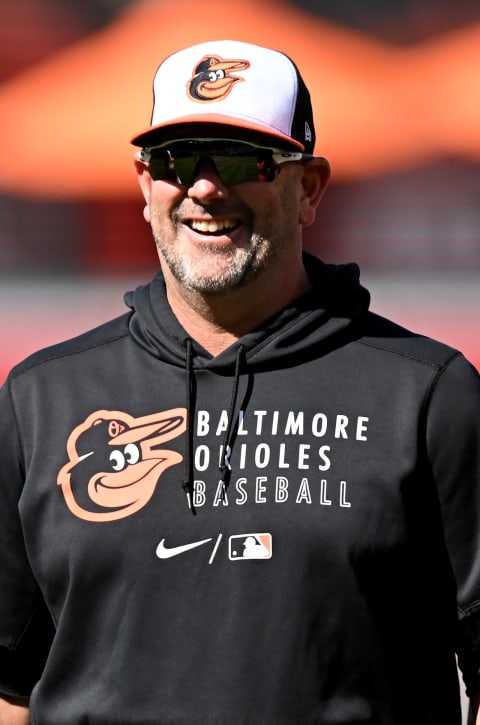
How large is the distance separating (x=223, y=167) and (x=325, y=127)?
4369 mm

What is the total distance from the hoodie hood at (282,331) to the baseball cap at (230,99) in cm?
27

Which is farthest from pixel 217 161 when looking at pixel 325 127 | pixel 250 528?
pixel 325 127

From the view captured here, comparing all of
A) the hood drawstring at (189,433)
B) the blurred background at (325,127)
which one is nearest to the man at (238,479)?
the hood drawstring at (189,433)

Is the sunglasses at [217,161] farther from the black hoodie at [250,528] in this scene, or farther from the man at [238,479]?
the black hoodie at [250,528]

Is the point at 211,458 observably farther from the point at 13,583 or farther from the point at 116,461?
the point at 13,583

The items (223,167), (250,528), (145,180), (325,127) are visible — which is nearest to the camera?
(250,528)

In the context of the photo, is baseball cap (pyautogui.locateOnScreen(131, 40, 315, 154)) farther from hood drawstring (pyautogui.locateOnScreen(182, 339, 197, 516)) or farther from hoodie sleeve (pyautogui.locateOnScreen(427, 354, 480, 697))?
hoodie sleeve (pyautogui.locateOnScreen(427, 354, 480, 697))

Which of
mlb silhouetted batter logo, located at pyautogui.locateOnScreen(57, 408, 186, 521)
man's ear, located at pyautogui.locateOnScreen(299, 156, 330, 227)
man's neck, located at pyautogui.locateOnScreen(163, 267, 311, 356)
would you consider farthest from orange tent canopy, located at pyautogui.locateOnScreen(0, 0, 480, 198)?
mlb silhouetted batter logo, located at pyautogui.locateOnScreen(57, 408, 186, 521)

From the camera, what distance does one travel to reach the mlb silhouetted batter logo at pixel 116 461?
2.18m

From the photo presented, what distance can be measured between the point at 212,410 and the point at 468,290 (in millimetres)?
4557

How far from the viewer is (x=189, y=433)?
2.19 metres

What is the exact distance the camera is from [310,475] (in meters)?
2.13

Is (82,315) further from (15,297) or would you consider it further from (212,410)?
(212,410)

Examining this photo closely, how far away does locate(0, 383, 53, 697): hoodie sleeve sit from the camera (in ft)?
7.49
